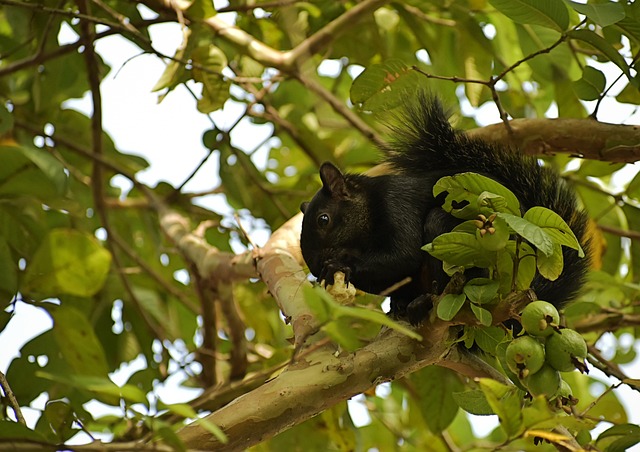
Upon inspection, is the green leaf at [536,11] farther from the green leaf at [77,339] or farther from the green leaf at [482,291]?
the green leaf at [77,339]

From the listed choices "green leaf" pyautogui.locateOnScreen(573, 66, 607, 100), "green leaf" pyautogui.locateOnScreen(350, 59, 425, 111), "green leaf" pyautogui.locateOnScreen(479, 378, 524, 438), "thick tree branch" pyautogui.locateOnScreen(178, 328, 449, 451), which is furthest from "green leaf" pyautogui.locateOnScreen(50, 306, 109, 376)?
"green leaf" pyautogui.locateOnScreen(573, 66, 607, 100)

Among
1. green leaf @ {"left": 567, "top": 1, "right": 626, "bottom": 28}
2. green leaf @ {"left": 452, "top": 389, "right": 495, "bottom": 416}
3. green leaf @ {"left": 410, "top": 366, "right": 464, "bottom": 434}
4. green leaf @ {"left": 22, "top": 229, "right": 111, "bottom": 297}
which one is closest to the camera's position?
green leaf @ {"left": 452, "top": 389, "right": 495, "bottom": 416}

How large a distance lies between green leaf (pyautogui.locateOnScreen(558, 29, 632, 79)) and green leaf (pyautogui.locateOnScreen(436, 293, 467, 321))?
2.89 ft

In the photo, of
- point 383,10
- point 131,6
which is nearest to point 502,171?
point 383,10

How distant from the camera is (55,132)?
385cm

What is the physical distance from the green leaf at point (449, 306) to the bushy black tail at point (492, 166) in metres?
0.67

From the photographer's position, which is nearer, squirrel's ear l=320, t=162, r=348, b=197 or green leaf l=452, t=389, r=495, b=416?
green leaf l=452, t=389, r=495, b=416

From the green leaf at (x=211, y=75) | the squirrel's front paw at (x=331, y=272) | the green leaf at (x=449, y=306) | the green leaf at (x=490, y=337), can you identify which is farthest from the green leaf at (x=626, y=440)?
the green leaf at (x=211, y=75)

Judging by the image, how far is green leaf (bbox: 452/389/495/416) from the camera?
1.86 m

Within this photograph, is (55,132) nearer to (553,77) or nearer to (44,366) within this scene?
(44,366)

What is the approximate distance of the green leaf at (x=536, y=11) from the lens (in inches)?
89.7

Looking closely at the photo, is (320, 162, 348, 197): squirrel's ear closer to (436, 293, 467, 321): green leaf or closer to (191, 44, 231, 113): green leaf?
Answer: (191, 44, 231, 113): green leaf

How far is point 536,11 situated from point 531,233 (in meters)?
0.93

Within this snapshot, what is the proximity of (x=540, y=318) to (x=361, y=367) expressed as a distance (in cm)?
46
